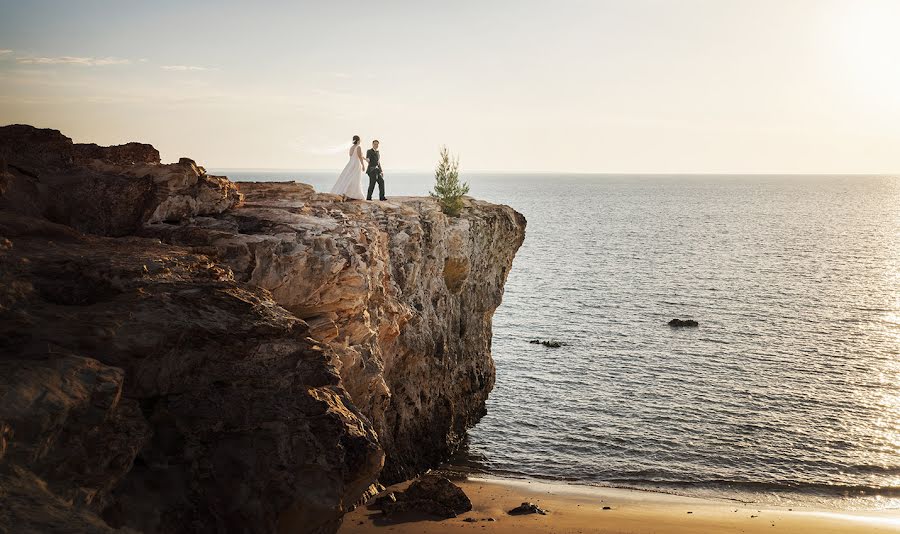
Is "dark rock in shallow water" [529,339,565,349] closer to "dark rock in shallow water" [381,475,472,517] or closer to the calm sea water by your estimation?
the calm sea water

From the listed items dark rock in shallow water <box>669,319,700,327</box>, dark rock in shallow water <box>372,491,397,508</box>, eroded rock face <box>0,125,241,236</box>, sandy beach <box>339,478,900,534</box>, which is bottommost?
sandy beach <box>339,478,900,534</box>

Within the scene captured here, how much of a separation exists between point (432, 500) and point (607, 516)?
20.2 ft

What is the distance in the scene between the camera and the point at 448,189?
40250mm

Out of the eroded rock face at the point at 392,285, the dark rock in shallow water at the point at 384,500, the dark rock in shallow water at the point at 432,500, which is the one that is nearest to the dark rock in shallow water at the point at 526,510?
the dark rock in shallow water at the point at 432,500

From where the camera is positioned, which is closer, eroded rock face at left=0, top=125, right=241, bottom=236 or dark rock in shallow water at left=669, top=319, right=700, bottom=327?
eroded rock face at left=0, top=125, right=241, bottom=236

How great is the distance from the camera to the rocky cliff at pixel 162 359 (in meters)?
11.8

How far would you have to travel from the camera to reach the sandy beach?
23.5 m

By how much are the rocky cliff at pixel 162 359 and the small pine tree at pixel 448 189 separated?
15627mm

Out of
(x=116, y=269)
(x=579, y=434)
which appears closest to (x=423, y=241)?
(x=579, y=434)

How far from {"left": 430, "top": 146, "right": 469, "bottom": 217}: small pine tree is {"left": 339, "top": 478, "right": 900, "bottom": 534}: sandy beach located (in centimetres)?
1321

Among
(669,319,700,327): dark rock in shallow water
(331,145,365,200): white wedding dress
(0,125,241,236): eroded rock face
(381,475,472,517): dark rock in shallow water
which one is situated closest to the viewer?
(0,125,241,236): eroded rock face

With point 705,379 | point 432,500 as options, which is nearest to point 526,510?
point 432,500

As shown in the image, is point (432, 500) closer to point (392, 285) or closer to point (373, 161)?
point (392, 285)

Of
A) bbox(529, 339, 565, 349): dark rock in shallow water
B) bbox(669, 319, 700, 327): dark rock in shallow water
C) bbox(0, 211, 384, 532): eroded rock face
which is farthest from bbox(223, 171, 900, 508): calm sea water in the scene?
bbox(0, 211, 384, 532): eroded rock face
